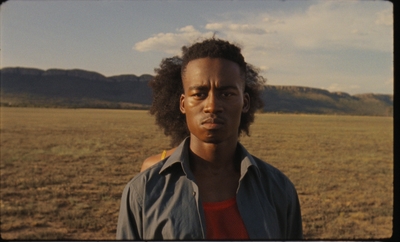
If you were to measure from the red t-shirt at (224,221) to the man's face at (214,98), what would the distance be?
0.31 m

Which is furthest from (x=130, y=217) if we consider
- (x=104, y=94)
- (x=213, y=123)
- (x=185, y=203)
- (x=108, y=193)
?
(x=104, y=94)

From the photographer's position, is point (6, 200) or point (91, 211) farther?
point (6, 200)

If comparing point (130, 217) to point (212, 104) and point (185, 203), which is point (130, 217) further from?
point (212, 104)

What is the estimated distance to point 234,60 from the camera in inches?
75.1

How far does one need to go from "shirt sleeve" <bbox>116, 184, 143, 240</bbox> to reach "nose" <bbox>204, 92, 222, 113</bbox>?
1.65 feet

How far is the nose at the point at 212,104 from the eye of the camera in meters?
1.79

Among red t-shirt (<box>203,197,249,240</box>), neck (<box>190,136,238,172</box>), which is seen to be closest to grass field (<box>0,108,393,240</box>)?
neck (<box>190,136,238,172</box>)

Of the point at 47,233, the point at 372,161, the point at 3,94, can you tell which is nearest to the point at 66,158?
the point at 47,233

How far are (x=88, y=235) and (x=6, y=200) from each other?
340cm

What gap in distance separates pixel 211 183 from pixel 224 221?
200mm

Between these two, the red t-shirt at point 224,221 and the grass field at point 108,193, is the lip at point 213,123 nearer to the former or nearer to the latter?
the red t-shirt at point 224,221

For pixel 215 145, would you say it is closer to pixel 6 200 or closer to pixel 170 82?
pixel 170 82

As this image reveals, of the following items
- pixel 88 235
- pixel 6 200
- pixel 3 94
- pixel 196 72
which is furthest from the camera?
pixel 3 94

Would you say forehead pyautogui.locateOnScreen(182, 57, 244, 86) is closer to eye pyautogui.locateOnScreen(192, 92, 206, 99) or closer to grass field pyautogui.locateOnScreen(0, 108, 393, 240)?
eye pyautogui.locateOnScreen(192, 92, 206, 99)
